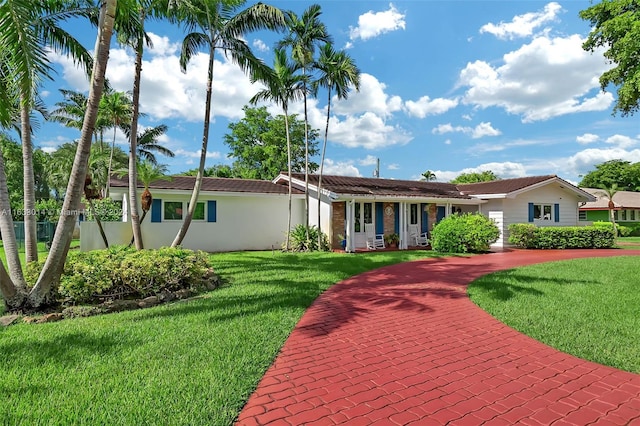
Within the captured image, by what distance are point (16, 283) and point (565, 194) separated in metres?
26.9

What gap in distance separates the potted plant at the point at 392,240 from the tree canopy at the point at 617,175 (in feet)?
147

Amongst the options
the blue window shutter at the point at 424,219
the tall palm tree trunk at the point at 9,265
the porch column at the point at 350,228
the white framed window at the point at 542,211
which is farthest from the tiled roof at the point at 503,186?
the tall palm tree trunk at the point at 9,265

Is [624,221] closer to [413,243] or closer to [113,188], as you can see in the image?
[413,243]

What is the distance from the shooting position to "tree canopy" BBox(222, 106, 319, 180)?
36188 mm

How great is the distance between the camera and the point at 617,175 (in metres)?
50.5

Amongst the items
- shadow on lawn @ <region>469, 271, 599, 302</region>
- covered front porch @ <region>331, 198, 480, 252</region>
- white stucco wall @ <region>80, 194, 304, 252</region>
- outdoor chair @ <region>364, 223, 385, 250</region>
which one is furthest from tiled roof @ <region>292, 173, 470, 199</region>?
shadow on lawn @ <region>469, 271, 599, 302</region>

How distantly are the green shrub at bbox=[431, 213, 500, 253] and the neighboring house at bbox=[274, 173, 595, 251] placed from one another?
2258 millimetres

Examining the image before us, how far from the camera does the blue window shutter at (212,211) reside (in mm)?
17109

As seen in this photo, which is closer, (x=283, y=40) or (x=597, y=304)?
(x=597, y=304)

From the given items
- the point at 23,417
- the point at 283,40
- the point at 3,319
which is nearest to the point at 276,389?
the point at 23,417

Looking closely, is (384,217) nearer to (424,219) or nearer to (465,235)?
(424,219)

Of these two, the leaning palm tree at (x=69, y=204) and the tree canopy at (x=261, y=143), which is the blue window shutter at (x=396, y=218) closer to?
the leaning palm tree at (x=69, y=204)

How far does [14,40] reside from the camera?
18.6ft

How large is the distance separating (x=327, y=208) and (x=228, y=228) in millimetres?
4970
